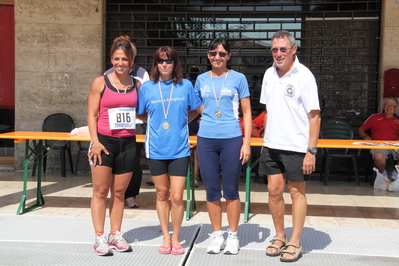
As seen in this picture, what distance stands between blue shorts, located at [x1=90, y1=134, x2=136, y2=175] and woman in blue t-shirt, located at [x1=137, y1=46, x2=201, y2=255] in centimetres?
15

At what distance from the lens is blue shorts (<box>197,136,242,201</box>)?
4.02 metres

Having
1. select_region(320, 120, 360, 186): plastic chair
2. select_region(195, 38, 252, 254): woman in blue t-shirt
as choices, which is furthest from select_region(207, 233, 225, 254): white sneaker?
select_region(320, 120, 360, 186): plastic chair

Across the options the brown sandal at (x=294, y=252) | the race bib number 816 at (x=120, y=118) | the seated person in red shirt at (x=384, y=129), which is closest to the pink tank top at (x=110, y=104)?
the race bib number 816 at (x=120, y=118)

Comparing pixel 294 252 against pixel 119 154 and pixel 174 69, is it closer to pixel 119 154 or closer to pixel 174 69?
pixel 119 154

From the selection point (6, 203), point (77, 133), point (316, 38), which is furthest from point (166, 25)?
point (6, 203)

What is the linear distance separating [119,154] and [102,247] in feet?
2.46

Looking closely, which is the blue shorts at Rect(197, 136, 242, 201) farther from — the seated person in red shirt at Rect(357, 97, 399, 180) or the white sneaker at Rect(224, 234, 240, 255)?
the seated person in red shirt at Rect(357, 97, 399, 180)

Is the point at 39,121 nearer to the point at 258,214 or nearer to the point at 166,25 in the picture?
the point at 166,25

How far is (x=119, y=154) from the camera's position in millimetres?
4059

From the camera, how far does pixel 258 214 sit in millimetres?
5727

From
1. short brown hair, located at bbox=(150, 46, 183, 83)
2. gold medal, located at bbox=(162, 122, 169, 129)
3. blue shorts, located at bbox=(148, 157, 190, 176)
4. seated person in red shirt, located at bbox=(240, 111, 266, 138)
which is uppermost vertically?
short brown hair, located at bbox=(150, 46, 183, 83)

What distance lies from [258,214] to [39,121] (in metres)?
4.41

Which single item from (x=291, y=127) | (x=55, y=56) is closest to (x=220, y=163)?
(x=291, y=127)

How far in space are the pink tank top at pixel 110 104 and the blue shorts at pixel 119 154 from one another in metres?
0.05
